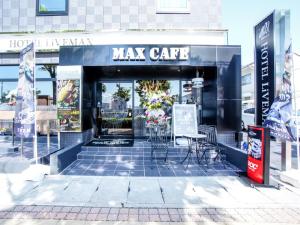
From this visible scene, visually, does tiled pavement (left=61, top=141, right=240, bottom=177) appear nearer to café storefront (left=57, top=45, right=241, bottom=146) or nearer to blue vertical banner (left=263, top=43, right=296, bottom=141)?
café storefront (left=57, top=45, right=241, bottom=146)

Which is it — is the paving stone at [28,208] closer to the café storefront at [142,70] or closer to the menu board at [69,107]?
the café storefront at [142,70]

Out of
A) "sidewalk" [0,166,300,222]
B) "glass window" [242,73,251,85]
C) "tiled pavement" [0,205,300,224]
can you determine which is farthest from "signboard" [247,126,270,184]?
"glass window" [242,73,251,85]

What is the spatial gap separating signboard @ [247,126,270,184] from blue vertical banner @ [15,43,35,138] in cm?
518

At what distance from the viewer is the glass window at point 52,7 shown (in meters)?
8.74

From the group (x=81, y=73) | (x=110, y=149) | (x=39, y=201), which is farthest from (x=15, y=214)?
(x=81, y=73)

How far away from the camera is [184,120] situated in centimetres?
692

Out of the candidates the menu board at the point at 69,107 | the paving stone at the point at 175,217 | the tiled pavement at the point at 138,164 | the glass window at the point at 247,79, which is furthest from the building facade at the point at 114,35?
the glass window at the point at 247,79

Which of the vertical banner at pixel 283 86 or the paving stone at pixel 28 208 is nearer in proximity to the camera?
the paving stone at pixel 28 208

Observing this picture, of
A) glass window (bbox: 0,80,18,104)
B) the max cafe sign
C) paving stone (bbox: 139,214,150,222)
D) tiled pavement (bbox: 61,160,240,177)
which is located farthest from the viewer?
glass window (bbox: 0,80,18,104)

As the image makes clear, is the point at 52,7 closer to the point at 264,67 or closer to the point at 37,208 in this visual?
the point at 37,208

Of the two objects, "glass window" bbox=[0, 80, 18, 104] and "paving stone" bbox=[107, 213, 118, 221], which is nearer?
"paving stone" bbox=[107, 213, 118, 221]

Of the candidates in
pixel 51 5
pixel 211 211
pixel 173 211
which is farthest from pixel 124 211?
pixel 51 5

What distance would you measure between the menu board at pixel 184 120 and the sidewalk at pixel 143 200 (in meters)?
2.40

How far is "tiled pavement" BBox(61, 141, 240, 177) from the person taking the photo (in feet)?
15.9
